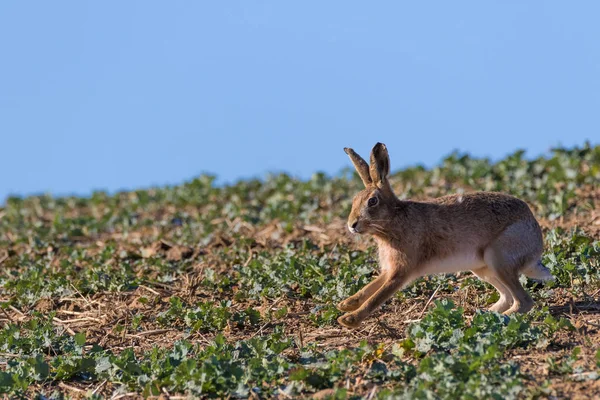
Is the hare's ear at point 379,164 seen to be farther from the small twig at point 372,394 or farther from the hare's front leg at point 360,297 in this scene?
the small twig at point 372,394

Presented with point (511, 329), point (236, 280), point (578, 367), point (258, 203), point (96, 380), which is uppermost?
point (258, 203)

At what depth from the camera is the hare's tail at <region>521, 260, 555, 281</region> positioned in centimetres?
800

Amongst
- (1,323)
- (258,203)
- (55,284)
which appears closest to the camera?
(1,323)

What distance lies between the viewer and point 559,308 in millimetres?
7816

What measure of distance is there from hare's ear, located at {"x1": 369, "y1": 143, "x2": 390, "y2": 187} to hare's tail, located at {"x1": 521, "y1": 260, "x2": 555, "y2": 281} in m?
1.46

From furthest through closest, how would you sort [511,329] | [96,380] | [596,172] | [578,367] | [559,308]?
1. [596,172]
2. [559,308]
3. [96,380]
4. [511,329]
5. [578,367]

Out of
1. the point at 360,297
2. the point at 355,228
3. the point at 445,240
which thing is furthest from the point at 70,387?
the point at 445,240

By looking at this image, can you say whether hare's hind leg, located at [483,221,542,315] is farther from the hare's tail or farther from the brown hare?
the hare's tail

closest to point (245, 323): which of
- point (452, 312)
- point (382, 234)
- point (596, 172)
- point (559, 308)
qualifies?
point (382, 234)

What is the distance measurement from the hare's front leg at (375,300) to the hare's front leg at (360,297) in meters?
0.09

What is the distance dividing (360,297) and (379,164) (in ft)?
3.84

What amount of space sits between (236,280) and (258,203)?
5318mm

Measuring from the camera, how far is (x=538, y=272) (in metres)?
8.07

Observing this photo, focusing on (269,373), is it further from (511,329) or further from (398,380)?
(511,329)
